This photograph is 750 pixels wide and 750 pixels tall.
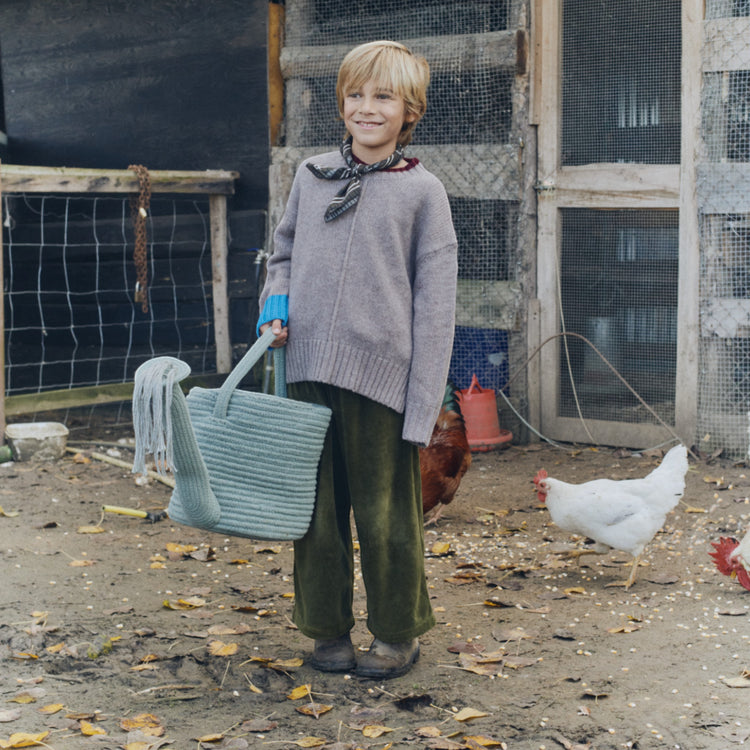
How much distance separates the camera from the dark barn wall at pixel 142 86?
22.8ft

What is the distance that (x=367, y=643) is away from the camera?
340cm

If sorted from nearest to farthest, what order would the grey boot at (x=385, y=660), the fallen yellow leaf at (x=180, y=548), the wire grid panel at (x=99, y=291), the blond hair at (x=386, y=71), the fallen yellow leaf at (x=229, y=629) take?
the blond hair at (x=386, y=71)
the grey boot at (x=385, y=660)
the fallen yellow leaf at (x=229, y=629)
the fallen yellow leaf at (x=180, y=548)
the wire grid panel at (x=99, y=291)

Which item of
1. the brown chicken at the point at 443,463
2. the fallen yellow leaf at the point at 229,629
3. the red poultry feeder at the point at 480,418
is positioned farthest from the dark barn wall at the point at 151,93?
the fallen yellow leaf at the point at 229,629

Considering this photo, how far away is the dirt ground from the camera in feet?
8.91

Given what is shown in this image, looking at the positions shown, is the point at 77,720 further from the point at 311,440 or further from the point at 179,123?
the point at 179,123

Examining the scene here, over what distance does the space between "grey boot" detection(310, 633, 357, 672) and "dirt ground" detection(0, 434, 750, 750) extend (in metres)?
0.03

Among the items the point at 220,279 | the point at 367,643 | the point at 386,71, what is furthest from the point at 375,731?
the point at 220,279

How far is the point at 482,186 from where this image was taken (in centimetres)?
632

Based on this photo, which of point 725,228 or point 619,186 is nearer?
point 725,228

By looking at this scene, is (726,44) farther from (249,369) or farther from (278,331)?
(249,369)

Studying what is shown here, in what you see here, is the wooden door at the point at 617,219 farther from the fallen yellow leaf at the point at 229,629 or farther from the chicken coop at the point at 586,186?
the fallen yellow leaf at the point at 229,629

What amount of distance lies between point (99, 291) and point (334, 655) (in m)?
5.35

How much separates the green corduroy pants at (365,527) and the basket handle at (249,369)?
0.05 m

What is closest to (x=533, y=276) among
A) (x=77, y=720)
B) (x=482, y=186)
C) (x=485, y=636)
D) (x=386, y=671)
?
(x=482, y=186)
